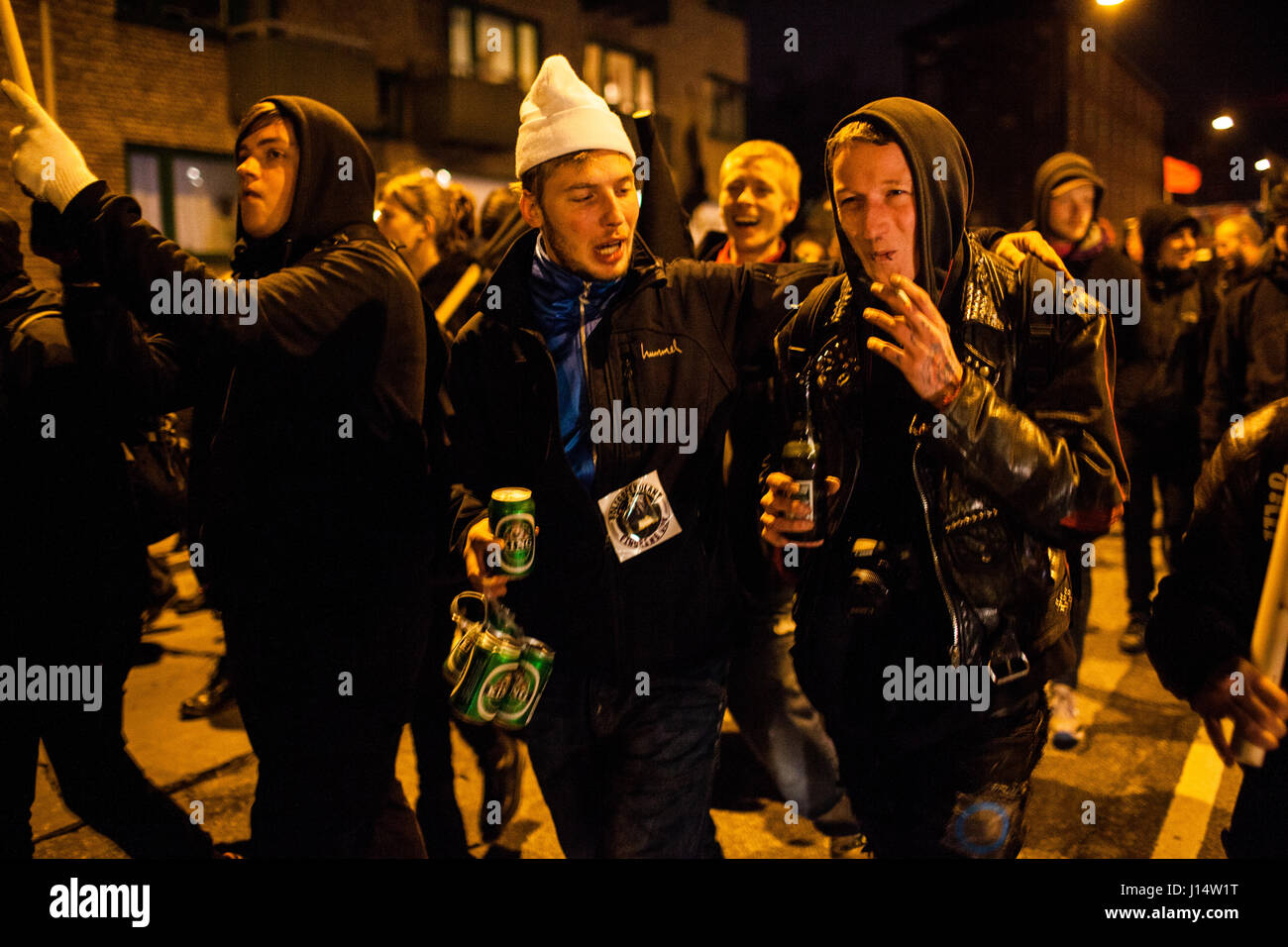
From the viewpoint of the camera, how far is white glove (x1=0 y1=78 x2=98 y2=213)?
2449 millimetres

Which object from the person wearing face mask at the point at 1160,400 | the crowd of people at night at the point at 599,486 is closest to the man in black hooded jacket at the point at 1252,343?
the person wearing face mask at the point at 1160,400

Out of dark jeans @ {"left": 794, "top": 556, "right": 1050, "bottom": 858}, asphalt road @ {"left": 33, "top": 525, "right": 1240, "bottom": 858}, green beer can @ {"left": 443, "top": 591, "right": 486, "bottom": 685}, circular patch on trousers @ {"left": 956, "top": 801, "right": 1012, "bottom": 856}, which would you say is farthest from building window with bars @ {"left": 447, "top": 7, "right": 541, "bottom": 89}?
circular patch on trousers @ {"left": 956, "top": 801, "right": 1012, "bottom": 856}

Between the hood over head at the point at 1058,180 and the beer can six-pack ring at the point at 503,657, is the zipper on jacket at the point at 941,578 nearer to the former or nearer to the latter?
the beer can six-pack ring at the point at 503,657

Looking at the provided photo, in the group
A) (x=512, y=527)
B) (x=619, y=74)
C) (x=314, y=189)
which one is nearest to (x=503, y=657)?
(x=512, y=527)

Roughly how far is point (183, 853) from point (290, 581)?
132 centimetres

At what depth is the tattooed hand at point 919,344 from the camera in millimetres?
1935

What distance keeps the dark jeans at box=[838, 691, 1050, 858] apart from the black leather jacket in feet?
0.52

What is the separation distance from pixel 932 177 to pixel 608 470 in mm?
1037

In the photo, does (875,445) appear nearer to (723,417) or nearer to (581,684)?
(723,417)

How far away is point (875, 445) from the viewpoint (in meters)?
2.29

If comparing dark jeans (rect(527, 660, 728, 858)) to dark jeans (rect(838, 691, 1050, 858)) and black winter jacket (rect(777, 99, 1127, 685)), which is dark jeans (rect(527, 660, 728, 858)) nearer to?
dark jeans (rect(838, 691, 1050, 858))

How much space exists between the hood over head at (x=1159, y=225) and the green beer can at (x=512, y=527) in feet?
19.7

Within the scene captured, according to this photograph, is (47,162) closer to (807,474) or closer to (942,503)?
(807,474)
